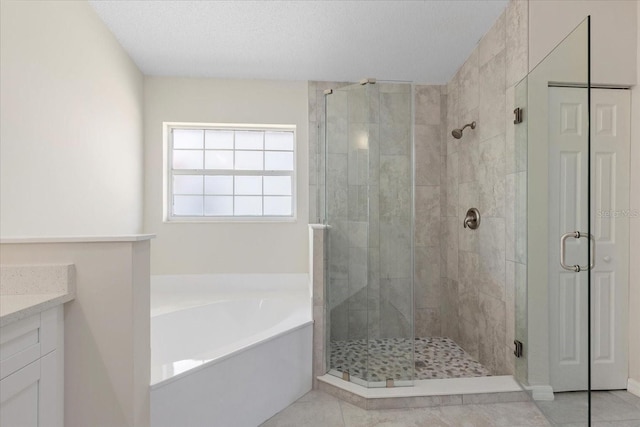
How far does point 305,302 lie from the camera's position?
2441mm

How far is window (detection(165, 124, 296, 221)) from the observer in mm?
2930

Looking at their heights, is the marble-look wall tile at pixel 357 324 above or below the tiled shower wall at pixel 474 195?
below

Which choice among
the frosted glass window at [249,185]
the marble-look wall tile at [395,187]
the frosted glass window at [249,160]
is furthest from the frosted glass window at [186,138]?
the marble-look wall tile at [395,187]

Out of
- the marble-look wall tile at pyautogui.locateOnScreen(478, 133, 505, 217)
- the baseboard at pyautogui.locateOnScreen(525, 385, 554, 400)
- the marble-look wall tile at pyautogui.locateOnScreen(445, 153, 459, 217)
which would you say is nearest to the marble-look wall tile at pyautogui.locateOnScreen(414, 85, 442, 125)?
the marble-look wall tile at pyautogui.locateOnScreen(445, 153, 459, 217)

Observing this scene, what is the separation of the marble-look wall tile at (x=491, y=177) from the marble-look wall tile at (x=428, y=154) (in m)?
0.58

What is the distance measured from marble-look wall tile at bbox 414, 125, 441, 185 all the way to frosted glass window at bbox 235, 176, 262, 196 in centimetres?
155

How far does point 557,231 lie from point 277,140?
2.32 m

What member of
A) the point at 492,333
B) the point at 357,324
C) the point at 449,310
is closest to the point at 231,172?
the point at 357,324

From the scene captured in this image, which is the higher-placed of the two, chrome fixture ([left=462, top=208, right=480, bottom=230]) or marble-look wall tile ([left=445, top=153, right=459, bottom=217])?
marble-look wall tile ([left=445, top=153, right=459, bottom=217])

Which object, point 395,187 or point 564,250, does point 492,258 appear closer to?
point 564,250

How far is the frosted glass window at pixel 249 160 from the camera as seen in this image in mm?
2996

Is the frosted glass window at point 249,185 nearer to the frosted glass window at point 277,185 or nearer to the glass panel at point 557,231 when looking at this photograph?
the frosted glass window at point 277,185

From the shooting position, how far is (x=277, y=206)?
3.02 metres

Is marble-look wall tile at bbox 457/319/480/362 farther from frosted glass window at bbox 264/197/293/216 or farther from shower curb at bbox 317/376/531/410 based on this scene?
frosted glass window at bbox 264/197/293/216
